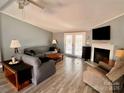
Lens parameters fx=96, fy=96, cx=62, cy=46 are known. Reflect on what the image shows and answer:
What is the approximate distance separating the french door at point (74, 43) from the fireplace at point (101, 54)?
57.2 inches

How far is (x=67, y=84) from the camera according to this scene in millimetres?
3045

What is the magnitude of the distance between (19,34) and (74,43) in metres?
3.81

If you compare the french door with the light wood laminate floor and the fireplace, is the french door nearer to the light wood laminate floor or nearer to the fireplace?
the fireplace

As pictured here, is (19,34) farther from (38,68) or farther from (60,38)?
(38,68)

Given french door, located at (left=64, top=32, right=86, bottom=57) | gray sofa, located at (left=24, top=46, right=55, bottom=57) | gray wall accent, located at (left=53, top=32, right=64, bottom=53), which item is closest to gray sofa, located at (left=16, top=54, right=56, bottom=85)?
gray sofa, located at (left=24, top=46, right=55, bottom=57)

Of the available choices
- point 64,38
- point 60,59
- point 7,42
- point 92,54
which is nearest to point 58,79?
point 60,59

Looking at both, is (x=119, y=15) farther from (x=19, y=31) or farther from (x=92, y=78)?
(x=19, y=31)

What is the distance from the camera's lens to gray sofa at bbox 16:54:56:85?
3.02m

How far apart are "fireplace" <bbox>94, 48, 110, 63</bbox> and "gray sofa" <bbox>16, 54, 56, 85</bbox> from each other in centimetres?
266

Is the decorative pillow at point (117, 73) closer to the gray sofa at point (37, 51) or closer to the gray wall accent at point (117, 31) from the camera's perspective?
the gray wall accent at point (117, 31)

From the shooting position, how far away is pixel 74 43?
23.6 feet

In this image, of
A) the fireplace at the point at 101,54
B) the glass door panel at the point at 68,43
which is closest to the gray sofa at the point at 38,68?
the fireplace at the point at 101,54

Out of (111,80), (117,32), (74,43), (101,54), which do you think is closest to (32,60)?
(111,80)

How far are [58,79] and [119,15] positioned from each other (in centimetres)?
323
